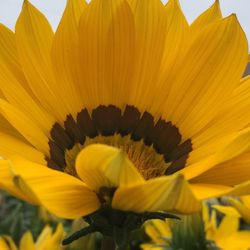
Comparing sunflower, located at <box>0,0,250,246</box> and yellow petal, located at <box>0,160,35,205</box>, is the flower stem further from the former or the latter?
yellow petal, located at <box>0,160,35,205</box>

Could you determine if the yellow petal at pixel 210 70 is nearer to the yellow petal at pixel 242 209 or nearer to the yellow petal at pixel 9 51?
the yellow petal at pixel 9 51

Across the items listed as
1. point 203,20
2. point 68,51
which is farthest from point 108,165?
point 203,20

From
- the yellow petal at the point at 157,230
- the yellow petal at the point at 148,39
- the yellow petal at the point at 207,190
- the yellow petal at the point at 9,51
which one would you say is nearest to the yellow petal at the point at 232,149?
the yellow petal at the point at 207,190

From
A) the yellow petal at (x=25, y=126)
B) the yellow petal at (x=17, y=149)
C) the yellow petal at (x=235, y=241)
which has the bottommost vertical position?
the yellow petal at (x=235, y=241)

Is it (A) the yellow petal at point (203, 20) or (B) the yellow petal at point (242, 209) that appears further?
(B) the yellow petal at point (242, 209)

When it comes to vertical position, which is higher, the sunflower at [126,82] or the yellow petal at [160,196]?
the sunflower at [126,82]

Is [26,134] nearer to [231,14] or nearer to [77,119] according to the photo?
[77,119]

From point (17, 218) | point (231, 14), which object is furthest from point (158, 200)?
point (17, 218)
